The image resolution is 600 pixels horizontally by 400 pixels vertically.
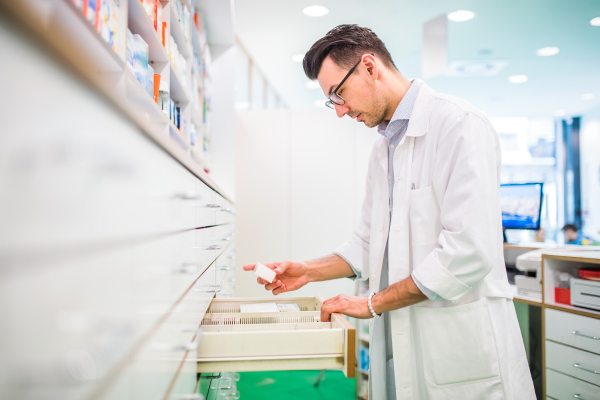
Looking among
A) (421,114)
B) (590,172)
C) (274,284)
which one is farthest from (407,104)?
(590,172)

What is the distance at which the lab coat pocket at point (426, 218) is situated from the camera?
3.59ft

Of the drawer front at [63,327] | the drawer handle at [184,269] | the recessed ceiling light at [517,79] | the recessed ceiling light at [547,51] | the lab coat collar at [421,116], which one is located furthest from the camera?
the recessed ceiling light at [517,79]

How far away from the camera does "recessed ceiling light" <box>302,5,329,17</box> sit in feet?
12.4

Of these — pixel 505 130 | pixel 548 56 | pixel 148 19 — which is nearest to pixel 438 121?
pixel 148 19

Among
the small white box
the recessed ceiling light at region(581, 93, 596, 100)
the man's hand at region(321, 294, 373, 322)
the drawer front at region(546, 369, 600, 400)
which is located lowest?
the drawer front at region(546, 369, 600, 400)

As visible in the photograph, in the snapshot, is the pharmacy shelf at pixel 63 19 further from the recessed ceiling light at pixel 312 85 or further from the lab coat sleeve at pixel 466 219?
the recessed ceiling light at pixel 312 85

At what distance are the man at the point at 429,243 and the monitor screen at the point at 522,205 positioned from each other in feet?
5.92

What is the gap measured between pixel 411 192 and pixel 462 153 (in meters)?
0.19

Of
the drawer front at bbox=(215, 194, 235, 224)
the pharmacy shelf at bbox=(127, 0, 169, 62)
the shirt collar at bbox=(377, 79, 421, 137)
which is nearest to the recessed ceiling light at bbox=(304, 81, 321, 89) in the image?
the drawer front at bbox=(215, 194, 235, 224)

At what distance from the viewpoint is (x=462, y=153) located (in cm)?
100

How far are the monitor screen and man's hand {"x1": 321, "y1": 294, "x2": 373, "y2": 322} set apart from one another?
1959 mm

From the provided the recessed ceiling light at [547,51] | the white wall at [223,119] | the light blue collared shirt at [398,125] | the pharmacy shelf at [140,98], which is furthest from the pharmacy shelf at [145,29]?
the recessed ceiling light at [547,51]

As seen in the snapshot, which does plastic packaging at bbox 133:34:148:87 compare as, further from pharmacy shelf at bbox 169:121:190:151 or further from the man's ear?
the man's ear

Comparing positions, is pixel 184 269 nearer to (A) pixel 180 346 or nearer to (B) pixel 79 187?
(A) pixel 180 346
